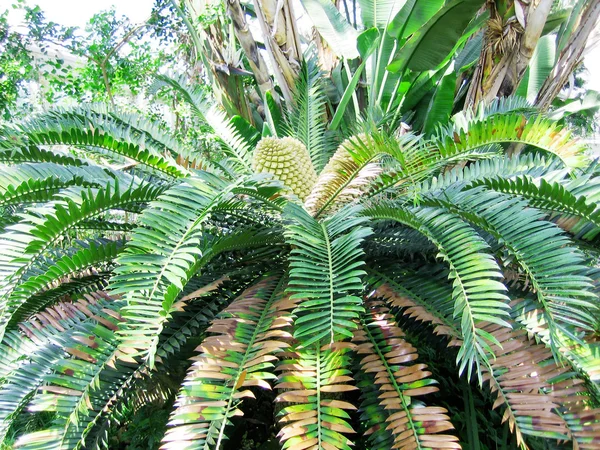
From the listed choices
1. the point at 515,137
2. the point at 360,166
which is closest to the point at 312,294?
the point at 360,166

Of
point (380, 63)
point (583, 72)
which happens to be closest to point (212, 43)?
point (380, 63)

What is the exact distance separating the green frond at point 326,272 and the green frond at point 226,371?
0.12m

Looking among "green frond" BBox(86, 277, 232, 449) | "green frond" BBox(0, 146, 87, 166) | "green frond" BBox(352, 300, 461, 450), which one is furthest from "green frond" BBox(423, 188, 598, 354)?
"green frond" BBox(0, 146, 87, 166)

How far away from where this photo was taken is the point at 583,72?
752 cm

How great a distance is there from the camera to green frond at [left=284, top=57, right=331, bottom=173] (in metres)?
2.56

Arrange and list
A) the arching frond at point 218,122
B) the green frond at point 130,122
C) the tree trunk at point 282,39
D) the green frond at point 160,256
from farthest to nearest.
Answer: the tree trunk at point 282,39 < the arching frond at point 218,122 < the green frond at point 130,122 < the green frond at point 160,256

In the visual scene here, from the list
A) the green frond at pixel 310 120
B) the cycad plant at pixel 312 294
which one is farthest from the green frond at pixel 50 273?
the green frond at pixel 310 120

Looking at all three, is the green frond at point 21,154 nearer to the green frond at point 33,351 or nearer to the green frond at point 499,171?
the green frond at point 33,351

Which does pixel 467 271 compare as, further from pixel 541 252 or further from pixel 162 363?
pixel 162 363

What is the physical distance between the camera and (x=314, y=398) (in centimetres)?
119

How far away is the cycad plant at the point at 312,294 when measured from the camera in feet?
3.69

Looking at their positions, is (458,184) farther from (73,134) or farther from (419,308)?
(73,134)

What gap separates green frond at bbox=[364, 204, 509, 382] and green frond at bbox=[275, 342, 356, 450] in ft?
1.00

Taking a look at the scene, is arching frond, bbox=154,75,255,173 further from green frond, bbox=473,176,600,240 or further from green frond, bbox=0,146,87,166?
green frond, bbox=473,176,600,240
